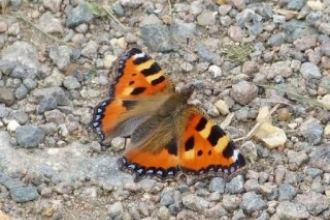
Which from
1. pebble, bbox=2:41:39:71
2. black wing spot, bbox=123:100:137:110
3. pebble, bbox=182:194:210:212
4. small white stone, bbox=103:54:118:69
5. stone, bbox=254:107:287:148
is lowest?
pebble, bbox=182:194:210:212

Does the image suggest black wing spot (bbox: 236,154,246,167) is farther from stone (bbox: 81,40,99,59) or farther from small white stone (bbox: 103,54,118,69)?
stone (bbox: 81,40,99,59)

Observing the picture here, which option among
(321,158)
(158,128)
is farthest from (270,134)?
(158,128)

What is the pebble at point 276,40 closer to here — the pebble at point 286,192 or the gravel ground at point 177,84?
the gravel ground at point 177,84

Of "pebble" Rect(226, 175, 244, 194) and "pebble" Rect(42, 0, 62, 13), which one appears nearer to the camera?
"pebble" Rect(226, 175, 244, 194)

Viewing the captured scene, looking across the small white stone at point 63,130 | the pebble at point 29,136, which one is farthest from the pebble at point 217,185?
the pebble at point 29,136

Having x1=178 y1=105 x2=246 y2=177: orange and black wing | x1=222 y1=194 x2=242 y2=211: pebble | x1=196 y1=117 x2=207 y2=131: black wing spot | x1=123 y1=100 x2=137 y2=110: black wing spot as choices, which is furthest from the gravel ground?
x1=196 y1=117 x2=207 y2=131: black wing spot

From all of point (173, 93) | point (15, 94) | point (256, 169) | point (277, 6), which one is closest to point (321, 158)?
point (256, 169)

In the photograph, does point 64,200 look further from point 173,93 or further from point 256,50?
point 256,50

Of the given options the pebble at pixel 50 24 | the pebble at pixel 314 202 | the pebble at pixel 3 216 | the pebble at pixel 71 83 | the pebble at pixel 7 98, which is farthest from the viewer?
the pebble at pixel 50 24
